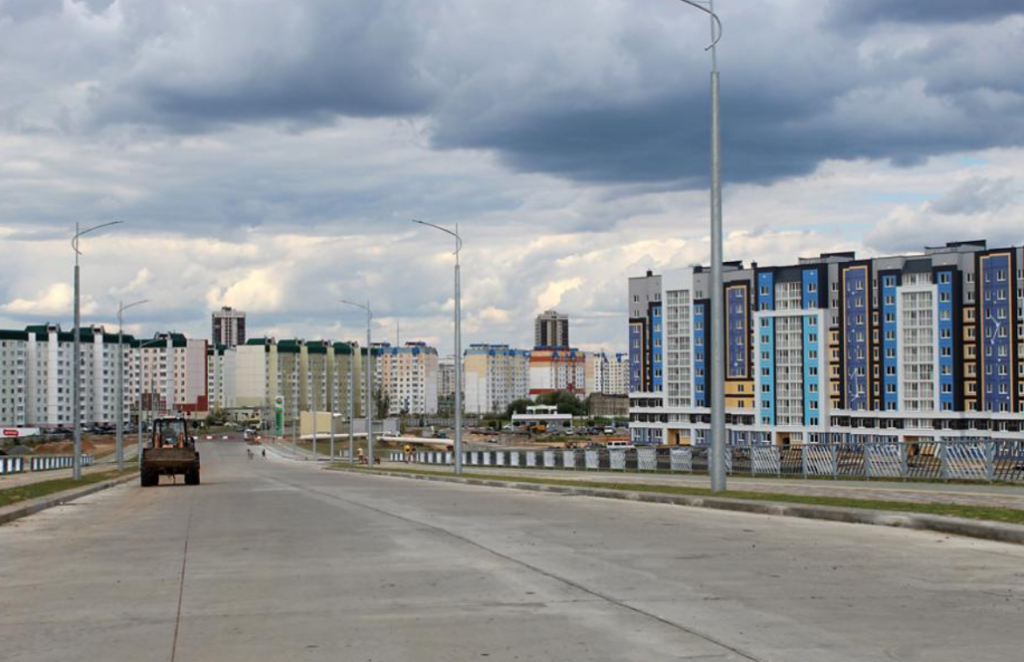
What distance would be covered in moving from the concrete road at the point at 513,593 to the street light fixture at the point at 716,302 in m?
4.74

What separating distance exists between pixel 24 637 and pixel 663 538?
30.0 ft

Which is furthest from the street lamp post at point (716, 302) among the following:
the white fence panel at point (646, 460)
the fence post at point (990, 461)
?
the white fence panel at point (646, 460)

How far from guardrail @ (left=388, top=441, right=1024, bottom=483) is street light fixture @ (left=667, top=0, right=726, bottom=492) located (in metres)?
10.2

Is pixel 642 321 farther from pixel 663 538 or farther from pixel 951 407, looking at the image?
pixel 663 538

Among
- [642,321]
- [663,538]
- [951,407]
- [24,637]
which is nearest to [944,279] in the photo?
[951,407]

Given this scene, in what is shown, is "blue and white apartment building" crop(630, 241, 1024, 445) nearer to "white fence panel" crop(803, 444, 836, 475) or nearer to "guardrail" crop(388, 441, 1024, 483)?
"guardrail" crop(388, 441, 1024, 483)

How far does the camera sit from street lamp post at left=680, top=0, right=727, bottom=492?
2372 centimetres

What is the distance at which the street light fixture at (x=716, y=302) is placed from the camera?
2372 cm

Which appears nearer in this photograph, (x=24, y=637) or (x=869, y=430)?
(x=24, y=637)

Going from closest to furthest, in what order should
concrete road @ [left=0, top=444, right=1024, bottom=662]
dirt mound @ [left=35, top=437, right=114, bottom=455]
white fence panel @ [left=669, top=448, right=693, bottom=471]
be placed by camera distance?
concrete road @ [left=0, top=444, right=1024, bottom=662], white fence panel @ [left=669, top=448, right=693, bottom=471], dirt mound @ [left=35, top=437, right=114, bottom=455]

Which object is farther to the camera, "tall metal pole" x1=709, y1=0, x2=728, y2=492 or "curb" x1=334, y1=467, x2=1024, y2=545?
"tall metal pole" x1=709, y1=0, x2=728, y2=492

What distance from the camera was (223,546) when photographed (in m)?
15.9

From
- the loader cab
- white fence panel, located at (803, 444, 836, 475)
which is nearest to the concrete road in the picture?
white fence panel, located at (803, 444, 836, 475)

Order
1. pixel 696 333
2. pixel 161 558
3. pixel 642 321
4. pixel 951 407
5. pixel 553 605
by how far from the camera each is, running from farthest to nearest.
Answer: pixel 642 321
pixel 696 333
pixel 951 407
pixel 161 558
pixel 553 605
